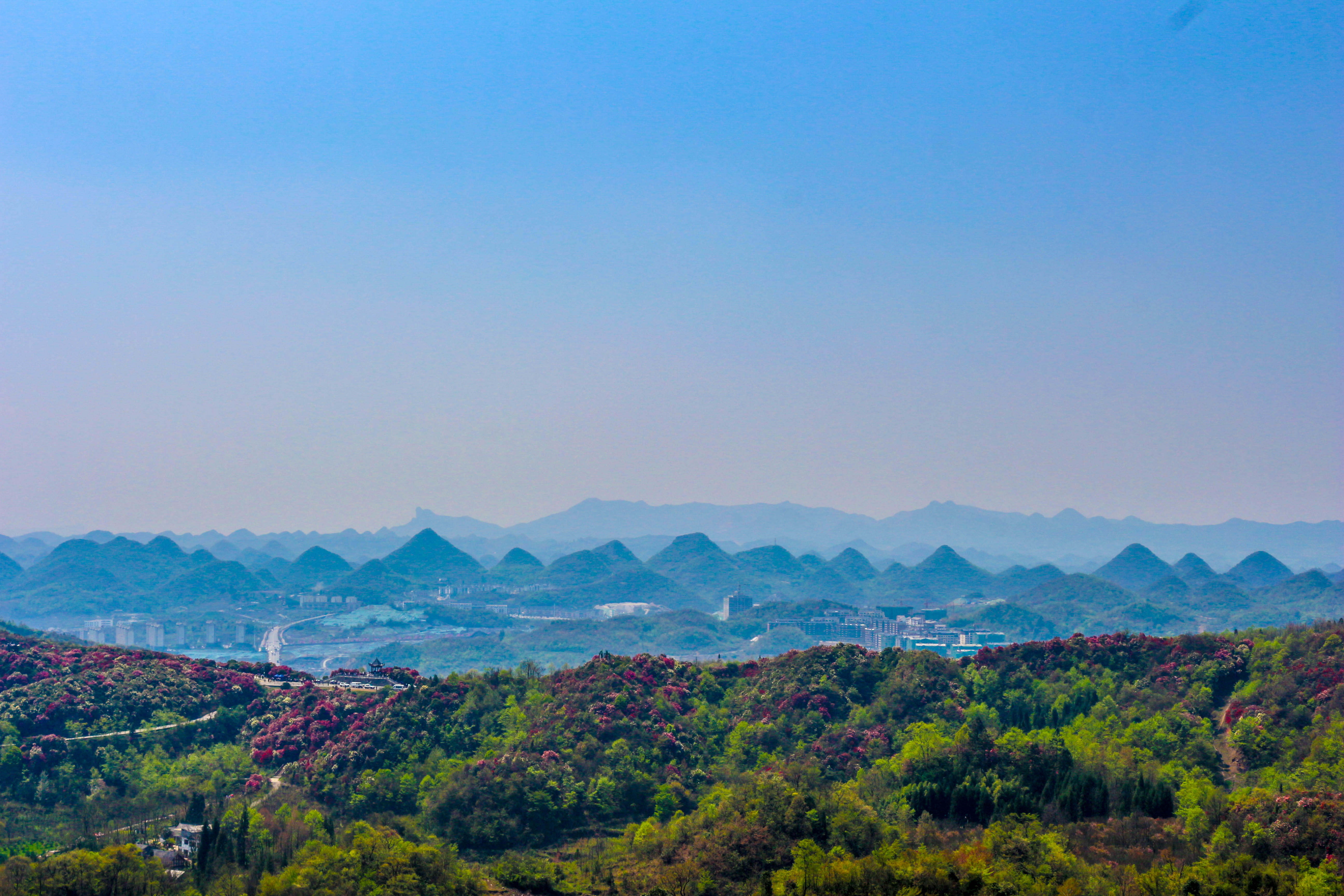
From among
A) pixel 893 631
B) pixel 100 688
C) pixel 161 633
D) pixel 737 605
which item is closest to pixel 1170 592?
pixel 893 631

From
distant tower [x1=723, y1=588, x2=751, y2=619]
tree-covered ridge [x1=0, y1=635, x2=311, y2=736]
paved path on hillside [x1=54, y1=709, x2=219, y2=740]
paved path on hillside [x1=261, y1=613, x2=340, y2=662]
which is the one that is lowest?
paved path on hillside [x1=261, y1=613, x2=340, y2=662]

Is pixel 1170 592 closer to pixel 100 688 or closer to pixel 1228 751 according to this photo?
pixel 1228 751

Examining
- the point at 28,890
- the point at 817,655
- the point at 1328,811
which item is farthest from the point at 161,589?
the point at 1328,811

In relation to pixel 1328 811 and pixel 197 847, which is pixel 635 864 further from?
pixel 1328 811

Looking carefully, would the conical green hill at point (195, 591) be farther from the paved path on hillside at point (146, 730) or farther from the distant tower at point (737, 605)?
the paved path on hillside at point (146, 730)

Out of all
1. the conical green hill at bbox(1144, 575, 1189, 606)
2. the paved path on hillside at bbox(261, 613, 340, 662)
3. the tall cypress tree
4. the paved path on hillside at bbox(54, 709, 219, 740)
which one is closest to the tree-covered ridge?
the paved path on hillside at bbox(54, 709, 219, 740)

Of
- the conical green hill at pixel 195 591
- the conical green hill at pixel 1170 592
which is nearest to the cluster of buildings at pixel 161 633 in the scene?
the conical green hill at pixel 195 591

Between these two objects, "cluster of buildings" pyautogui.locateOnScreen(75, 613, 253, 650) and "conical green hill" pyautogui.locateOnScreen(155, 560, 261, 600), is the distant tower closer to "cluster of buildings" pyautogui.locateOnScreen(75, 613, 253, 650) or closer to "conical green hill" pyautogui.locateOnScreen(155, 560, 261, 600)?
"cluster of buildings" pyautogui.locateOnScreen(75, 613, 253, 650)
